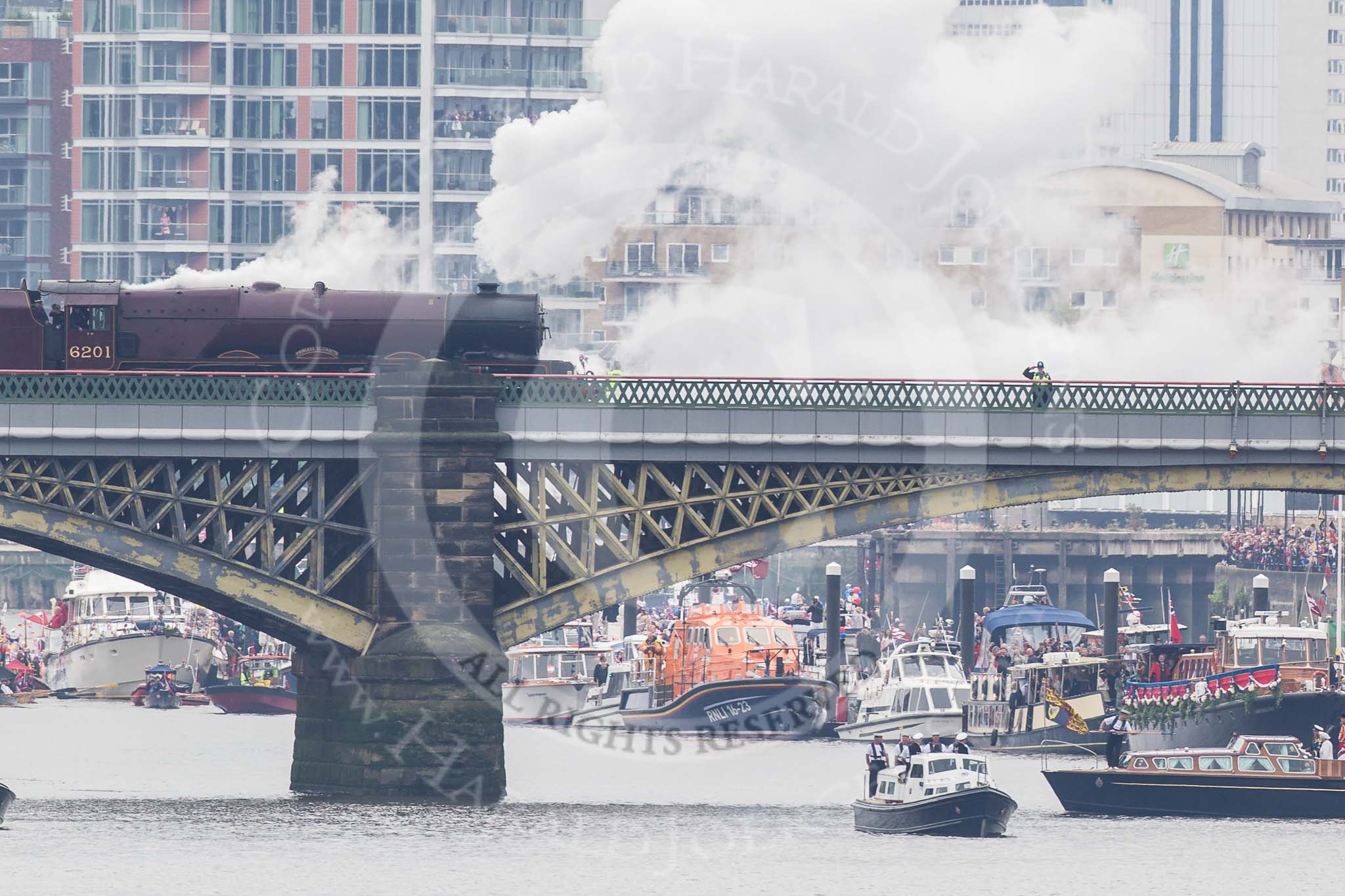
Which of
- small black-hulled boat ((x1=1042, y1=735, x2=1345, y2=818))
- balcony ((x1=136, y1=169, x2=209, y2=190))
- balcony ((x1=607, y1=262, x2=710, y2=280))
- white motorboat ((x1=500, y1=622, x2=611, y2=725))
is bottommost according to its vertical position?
white motorboat ((x1=500, y1=622, x2=611, y2=725))

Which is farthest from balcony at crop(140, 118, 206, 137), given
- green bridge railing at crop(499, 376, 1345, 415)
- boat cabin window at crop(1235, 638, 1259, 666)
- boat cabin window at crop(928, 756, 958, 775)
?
boat cabin window at crop(928, 756, 958, 775)

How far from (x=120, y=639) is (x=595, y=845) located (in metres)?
70.6

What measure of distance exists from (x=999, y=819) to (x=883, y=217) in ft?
179

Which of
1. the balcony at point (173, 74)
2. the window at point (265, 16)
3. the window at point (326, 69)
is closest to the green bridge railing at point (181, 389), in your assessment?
the window at point (326, 69)

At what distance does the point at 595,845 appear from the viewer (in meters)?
70.0

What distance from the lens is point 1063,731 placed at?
106 metres

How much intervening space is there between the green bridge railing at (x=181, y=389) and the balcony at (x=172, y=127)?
119188 millimetres

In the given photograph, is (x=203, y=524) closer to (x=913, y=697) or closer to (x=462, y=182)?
(x=913, y=697)

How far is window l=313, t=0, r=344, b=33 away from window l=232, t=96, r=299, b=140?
565cm

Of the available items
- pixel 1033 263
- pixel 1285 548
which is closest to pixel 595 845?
pixel 1285 548

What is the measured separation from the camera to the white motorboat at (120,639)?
Answer: 446 ft

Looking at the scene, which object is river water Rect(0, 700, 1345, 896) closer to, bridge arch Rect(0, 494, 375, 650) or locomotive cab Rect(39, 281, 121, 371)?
bridge arch Rect(0, 494, 375, 650)

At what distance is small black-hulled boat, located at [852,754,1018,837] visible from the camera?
72.1 meters

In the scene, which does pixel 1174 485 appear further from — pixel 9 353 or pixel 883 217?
pixel 883 217
